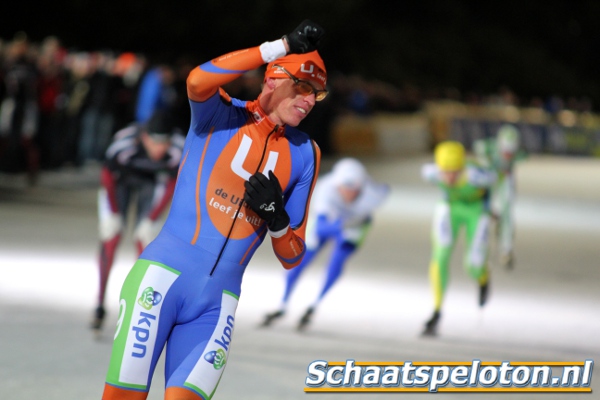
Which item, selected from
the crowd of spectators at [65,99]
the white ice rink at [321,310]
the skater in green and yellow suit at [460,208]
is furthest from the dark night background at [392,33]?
the skater in green and yellow suit at [460,208]

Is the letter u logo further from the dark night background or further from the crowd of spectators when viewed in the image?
the dark night background

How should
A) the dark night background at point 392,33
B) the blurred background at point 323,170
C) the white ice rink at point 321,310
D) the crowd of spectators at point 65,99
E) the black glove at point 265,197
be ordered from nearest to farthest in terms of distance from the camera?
1. the black glove at point 265,197
2. the white ice rink at point 321,310
3. the blurred background at point 323,170
4. the crowd of spectators at point 65,99
5. the dark night background at point 392,33

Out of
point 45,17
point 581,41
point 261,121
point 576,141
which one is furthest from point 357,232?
point 581,41

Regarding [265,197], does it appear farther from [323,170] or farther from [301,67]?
[323,170]

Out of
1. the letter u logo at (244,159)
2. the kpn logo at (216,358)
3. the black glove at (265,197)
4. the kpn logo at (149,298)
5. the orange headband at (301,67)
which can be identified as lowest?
the kpn logo at (216,358)

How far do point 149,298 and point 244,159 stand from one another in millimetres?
710

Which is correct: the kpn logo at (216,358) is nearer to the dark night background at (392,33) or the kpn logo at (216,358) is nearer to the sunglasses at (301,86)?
the sunglasses at (301,86)

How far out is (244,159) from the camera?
429 cm

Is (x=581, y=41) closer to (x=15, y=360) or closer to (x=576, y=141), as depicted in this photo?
(x=576, y=141)

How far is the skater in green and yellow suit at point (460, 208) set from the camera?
9258mm

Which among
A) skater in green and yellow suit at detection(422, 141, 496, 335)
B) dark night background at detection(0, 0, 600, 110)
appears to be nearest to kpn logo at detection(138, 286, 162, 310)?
skater in green and yellow suit at detection(422, 141, 496, 335)

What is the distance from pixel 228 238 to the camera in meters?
4.27

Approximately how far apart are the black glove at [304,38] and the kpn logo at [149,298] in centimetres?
114

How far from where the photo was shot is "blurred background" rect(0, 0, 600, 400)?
809cm
